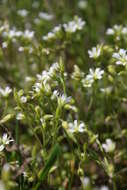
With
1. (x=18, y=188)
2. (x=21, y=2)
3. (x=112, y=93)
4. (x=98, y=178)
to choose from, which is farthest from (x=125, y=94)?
(x=21, y=2)

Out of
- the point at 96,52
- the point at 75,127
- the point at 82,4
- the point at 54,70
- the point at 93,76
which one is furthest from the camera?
the point at 82,4

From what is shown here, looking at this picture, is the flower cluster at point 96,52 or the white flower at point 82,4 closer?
the flower cluster at point 96,52

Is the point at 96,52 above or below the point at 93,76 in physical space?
above

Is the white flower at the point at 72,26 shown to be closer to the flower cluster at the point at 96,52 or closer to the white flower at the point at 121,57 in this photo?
the flower cluster at the point at 96,52

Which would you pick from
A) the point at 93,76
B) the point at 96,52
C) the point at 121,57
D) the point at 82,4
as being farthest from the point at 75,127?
the point at 82,4

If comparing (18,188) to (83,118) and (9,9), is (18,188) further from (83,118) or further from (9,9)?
(9,9)

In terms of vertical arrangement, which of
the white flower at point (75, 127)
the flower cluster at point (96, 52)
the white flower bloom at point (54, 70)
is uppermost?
the flower cluster at point (96, 52)

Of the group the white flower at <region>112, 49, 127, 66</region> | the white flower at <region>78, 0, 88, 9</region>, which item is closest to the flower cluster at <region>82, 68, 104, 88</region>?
the white flower at <region>112, 49, 127, 66</region>

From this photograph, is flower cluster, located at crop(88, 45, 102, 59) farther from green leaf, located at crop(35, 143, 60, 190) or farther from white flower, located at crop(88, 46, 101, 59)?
green leaf, located at crop(35, 143, 60, 190)

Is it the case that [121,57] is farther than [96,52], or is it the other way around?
[96,52]

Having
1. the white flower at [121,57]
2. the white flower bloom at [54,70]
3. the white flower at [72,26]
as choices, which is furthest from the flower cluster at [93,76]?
the white flower at [72,26]

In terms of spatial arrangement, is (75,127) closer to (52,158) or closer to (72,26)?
(52,158)
